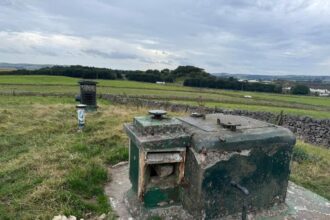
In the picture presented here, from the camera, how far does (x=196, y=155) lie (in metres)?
4.42

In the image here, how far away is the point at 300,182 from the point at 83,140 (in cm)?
529

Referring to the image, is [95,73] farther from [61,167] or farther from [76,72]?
[61,167]

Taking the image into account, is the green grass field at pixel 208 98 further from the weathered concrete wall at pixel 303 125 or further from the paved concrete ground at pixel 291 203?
the paved concrete ground at pixel 291 203

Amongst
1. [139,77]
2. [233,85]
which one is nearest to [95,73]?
[139,77]

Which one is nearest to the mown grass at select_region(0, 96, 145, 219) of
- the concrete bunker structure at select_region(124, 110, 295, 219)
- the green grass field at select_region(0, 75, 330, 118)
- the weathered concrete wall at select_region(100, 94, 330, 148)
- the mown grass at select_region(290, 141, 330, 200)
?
the concrete bunker structure at select_region(124, 110, 295, 219)

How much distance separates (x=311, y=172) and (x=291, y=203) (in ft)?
8.49

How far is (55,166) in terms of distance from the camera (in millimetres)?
6141

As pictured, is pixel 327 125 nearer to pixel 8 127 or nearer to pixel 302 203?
pixel 302 203

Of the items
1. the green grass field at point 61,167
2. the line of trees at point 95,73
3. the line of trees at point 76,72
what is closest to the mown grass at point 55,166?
the green grass field at point 61,167

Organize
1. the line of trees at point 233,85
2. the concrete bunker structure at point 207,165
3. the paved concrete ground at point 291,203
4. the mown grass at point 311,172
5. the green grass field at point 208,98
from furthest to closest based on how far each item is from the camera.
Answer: the line of trees at point 233,85, the green grass field at point 208,98, the mown grass at point 311,172, the paved concrete ground at point 291,203, the concrete bunker structure at point 207,165

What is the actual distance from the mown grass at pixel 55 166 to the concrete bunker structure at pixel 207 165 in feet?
2.90

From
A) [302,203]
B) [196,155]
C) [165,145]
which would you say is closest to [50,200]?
[165,145]

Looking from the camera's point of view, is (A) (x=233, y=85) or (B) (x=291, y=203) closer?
(B) (x=291, y=203)

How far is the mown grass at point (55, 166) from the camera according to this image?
476 centimetres
